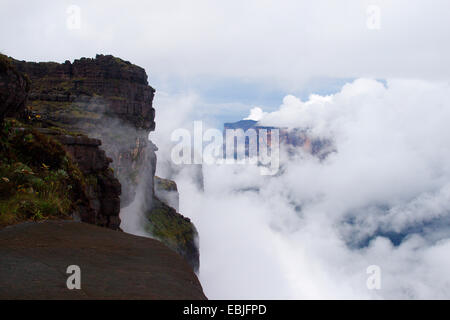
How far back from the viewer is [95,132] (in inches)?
3474

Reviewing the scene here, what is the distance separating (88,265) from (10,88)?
10062mm

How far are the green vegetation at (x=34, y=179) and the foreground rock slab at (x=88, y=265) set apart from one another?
0.80 meters

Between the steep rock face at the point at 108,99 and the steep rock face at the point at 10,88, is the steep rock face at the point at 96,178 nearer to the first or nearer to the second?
the steep rock face at the point at 10,88

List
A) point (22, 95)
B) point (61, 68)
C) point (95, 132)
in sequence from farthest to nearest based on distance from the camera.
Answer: point (61, 68) → point (95, 132) → point (22, 95)

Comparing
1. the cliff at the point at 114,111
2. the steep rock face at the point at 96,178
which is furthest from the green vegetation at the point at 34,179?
the cliff at the point at 114,111

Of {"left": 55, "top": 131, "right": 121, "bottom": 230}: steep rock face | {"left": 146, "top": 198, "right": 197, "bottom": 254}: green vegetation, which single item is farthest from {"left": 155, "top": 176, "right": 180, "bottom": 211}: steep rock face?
{"left": 55, "top": 131, "right": 121, "bottom": 230}: steep rock face

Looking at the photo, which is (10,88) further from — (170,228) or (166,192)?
(166,192)

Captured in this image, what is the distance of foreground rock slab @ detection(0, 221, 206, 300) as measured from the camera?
18.9ft

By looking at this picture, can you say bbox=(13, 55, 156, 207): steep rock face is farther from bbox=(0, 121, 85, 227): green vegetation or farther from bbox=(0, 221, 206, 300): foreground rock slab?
bbox=(0, 221, 206, 300): foreground rock slab

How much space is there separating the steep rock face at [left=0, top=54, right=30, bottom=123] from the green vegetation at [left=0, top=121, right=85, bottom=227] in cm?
73

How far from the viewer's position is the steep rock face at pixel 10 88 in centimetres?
1365
